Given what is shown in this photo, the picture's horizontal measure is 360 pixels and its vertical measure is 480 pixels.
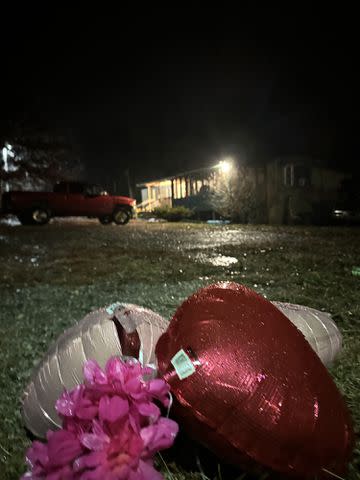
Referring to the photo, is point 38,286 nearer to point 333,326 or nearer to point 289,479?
point 333,326

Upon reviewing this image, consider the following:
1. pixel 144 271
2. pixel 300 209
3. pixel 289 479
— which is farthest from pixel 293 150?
pixel 289 479

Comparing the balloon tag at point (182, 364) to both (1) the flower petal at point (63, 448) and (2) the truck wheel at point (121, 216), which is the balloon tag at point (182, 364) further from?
(2) the truck wheel at point (121, 216)

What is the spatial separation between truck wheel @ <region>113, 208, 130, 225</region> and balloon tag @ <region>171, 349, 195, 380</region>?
18392 mm

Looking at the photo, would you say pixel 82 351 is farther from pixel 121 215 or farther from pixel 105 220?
pixel 105 220

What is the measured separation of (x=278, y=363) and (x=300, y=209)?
1818 cm

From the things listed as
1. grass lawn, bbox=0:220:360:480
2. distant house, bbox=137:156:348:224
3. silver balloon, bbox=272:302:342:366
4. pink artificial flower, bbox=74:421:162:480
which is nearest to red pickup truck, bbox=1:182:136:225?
distant house, bbox=137:156:348:224

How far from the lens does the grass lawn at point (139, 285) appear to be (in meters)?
2.35

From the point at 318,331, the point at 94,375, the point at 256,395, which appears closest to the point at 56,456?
the point at 94,375

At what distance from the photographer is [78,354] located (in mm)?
1987

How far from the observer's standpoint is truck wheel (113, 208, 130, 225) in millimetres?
19641

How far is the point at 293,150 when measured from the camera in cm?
2033

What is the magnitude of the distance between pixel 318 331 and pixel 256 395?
1.19 metres

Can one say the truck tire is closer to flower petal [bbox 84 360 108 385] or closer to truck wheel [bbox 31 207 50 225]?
truck wheel [bbox 31 207 50 225]

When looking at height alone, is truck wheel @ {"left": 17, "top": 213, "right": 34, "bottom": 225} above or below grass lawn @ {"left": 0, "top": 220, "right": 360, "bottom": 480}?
above
